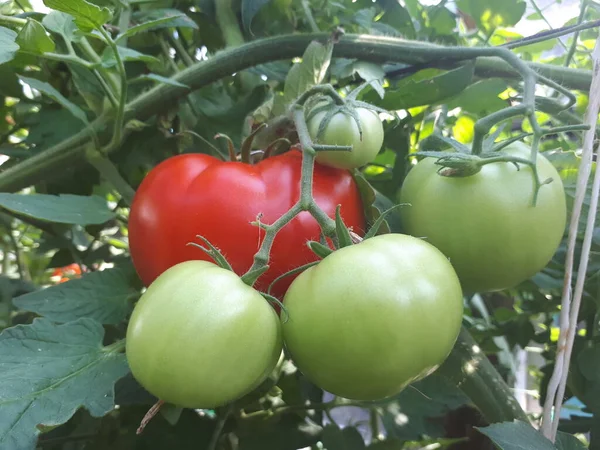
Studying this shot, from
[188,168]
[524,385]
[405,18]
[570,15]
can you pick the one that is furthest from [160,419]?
[524,385]

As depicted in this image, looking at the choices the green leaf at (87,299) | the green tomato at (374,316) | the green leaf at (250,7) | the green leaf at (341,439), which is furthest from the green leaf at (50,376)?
the green leaf at (250,7)

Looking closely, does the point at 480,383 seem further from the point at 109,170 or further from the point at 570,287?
the point at 109,170

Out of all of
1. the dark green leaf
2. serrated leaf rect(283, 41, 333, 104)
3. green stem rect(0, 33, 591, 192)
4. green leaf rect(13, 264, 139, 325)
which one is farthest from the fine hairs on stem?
green leaf rect(13, 264, 139, 325)

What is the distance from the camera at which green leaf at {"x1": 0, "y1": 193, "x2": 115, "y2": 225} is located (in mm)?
415

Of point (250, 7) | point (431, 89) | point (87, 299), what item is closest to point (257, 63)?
point (250, 7)

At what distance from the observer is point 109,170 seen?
0.60 metres

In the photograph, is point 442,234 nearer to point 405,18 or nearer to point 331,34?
point 331,34

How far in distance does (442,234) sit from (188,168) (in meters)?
0.21

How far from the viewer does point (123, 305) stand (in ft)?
1.59

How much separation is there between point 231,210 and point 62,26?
242 mm

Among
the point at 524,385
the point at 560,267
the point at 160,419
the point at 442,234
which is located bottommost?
the point at 524,385

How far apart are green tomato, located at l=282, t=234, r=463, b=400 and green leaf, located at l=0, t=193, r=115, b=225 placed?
22 cm

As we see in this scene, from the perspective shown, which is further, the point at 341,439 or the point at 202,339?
the point at 341,439

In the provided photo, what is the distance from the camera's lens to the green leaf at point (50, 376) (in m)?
0.34
